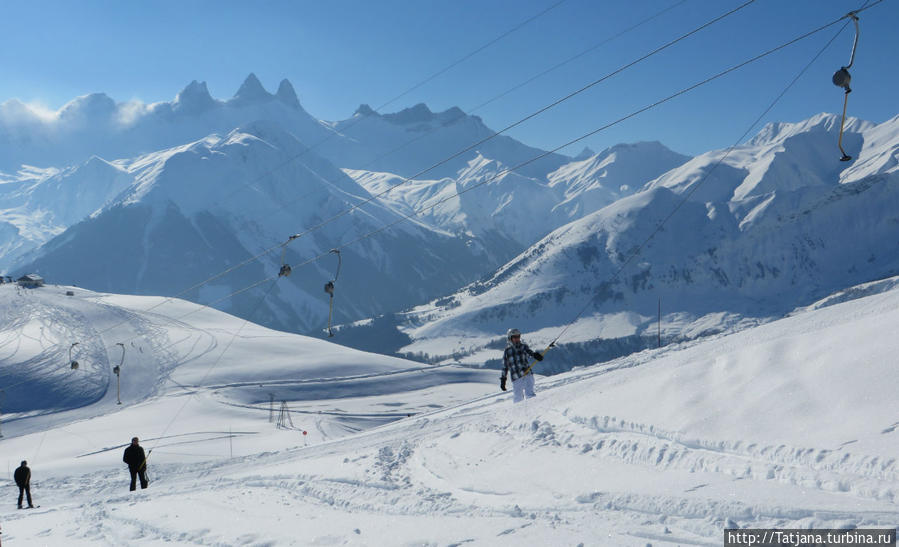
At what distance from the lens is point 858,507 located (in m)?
9.27

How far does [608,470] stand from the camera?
43.1 ft

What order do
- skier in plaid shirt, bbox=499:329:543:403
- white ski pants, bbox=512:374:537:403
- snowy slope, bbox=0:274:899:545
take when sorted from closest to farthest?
snowy slope, bbox=0:274:899:545 < skier in plaid shirt, bbox=499:329:543:403 < white ski pants, bbox=512:374:537:403

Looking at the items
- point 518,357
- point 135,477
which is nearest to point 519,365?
point 518,357

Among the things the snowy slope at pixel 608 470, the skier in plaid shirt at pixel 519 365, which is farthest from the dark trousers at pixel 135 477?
the skier in plaid shirt at pixel 519 365

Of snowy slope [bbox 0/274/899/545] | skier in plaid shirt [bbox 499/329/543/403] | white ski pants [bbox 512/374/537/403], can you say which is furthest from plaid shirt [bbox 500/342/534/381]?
snowy slope [bbox 0/274/899/545]

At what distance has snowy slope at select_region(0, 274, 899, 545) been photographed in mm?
10258

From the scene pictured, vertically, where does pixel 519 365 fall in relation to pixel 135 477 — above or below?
above

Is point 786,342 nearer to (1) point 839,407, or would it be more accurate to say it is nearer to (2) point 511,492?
(1) point 839,407

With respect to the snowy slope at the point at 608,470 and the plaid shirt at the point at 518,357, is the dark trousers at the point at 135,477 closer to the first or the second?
the snowy slope at the point at 608,470

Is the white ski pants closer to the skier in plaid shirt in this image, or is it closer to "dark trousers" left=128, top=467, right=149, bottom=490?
the skier in plaid shirt

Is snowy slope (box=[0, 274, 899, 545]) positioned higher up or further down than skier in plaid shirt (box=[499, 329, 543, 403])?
further down

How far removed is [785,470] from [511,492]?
499cm

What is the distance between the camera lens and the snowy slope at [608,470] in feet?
33.7

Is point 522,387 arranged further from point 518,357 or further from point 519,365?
point 518,357
